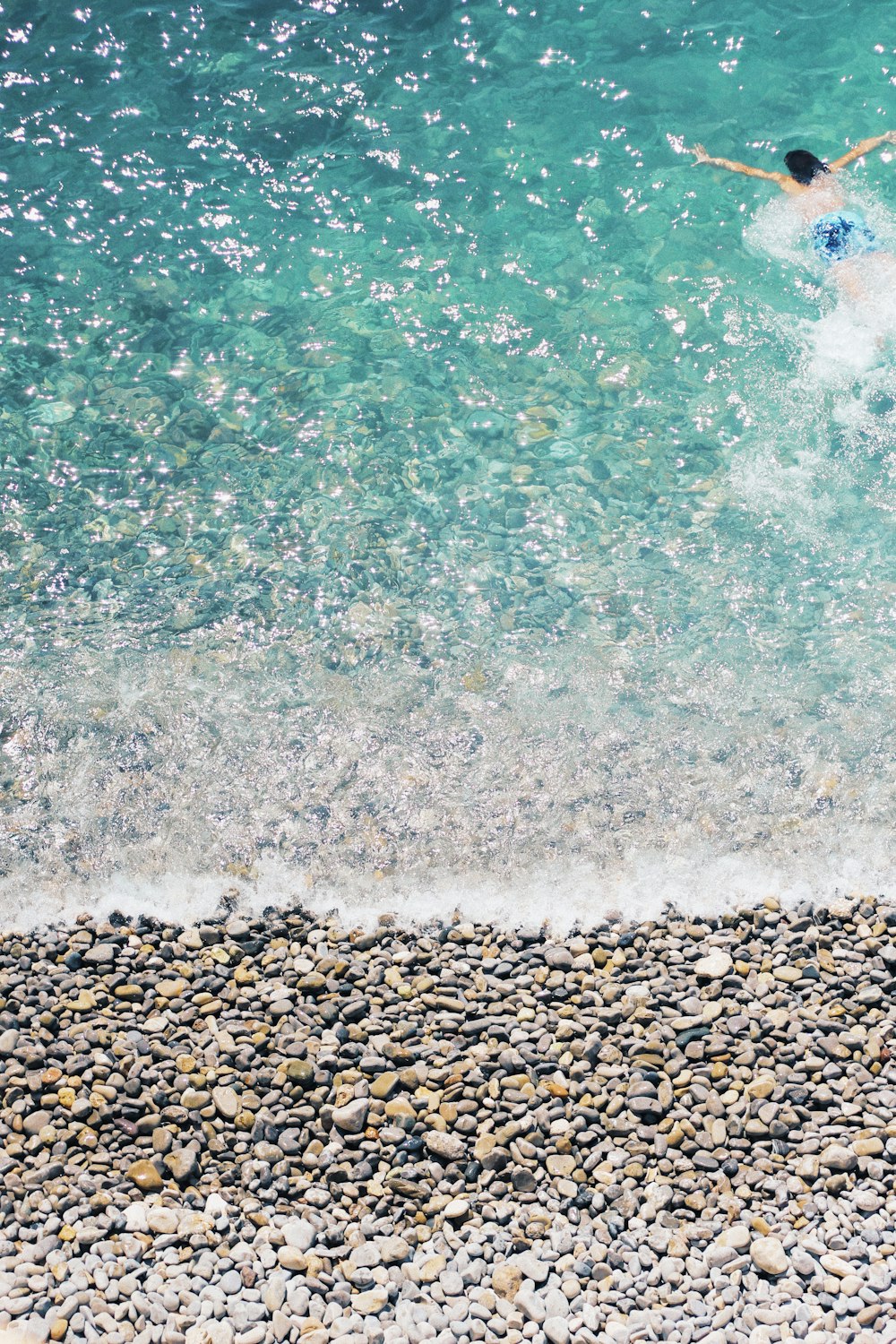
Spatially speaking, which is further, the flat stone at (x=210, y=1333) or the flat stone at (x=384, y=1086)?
the flat stone at (x=384, y=1086)

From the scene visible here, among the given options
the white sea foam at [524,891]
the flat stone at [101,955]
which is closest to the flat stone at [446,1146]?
the white sea foam at [524,891]

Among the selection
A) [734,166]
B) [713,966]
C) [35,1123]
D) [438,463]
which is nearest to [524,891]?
[713,966]

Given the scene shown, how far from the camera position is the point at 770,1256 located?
16.8 feet

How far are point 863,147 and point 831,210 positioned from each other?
104 centimetres

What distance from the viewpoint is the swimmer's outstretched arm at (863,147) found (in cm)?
1182

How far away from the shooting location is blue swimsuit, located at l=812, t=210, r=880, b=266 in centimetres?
1108

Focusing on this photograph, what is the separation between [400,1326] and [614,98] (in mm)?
11883

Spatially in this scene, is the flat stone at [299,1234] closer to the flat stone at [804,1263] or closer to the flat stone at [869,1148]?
the flat stone at [804,1263]

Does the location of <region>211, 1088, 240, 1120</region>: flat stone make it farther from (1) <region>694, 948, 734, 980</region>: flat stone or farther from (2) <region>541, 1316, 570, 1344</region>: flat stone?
(1) <region>694, 948, 734, 980</region>: flat stone

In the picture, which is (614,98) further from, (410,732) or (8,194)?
(410,732)

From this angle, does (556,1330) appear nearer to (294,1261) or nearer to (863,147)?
(294,1261)

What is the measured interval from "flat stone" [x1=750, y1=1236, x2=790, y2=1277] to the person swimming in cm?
874

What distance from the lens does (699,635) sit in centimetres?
876

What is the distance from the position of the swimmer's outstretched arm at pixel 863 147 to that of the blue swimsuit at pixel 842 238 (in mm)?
1000
